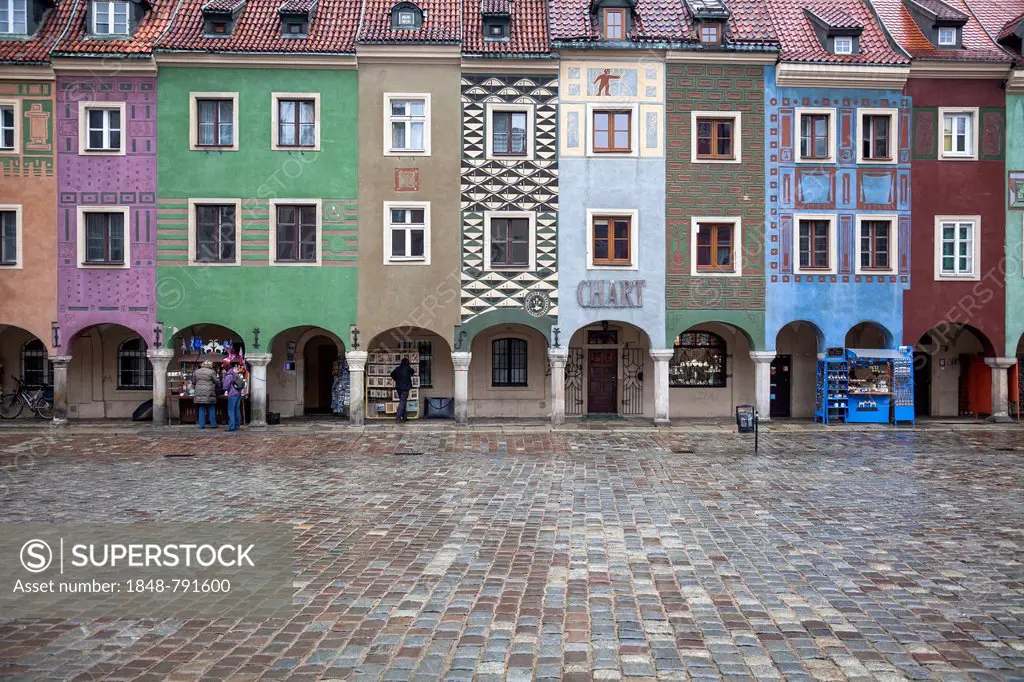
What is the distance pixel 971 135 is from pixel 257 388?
2279cm

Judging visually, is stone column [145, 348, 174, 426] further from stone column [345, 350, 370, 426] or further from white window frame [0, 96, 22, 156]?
white window frame [0, 96, 22, 156]

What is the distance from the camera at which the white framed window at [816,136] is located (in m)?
23.4

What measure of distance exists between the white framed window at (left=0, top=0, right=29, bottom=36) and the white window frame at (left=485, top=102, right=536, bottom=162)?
1399 centimetres

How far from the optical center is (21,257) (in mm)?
22484

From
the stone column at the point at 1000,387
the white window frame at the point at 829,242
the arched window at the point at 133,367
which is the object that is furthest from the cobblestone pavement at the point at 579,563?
the arched window at the point at 133,367

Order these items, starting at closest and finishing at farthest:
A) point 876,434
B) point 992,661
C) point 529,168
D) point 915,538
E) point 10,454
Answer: point 992,661
point 915,538
point 10,454
point 876,434
point 529,168

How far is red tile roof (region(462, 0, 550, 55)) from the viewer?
2289cm

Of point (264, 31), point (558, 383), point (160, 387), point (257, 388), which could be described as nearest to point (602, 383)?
point (558, 383)

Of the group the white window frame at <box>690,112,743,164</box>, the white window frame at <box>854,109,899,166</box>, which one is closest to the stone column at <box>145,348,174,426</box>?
the white window frame at <box>690,112,743,164</box>

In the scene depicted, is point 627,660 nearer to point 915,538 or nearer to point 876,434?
point 915,538

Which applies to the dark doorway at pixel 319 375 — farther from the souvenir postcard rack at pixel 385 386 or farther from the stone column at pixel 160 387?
the stone column at pixel 160 387

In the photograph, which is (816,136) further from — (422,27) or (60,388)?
(60,388)

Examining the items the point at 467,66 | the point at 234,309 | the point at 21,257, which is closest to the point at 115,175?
the point at 21,257

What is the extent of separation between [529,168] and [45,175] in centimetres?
1401
